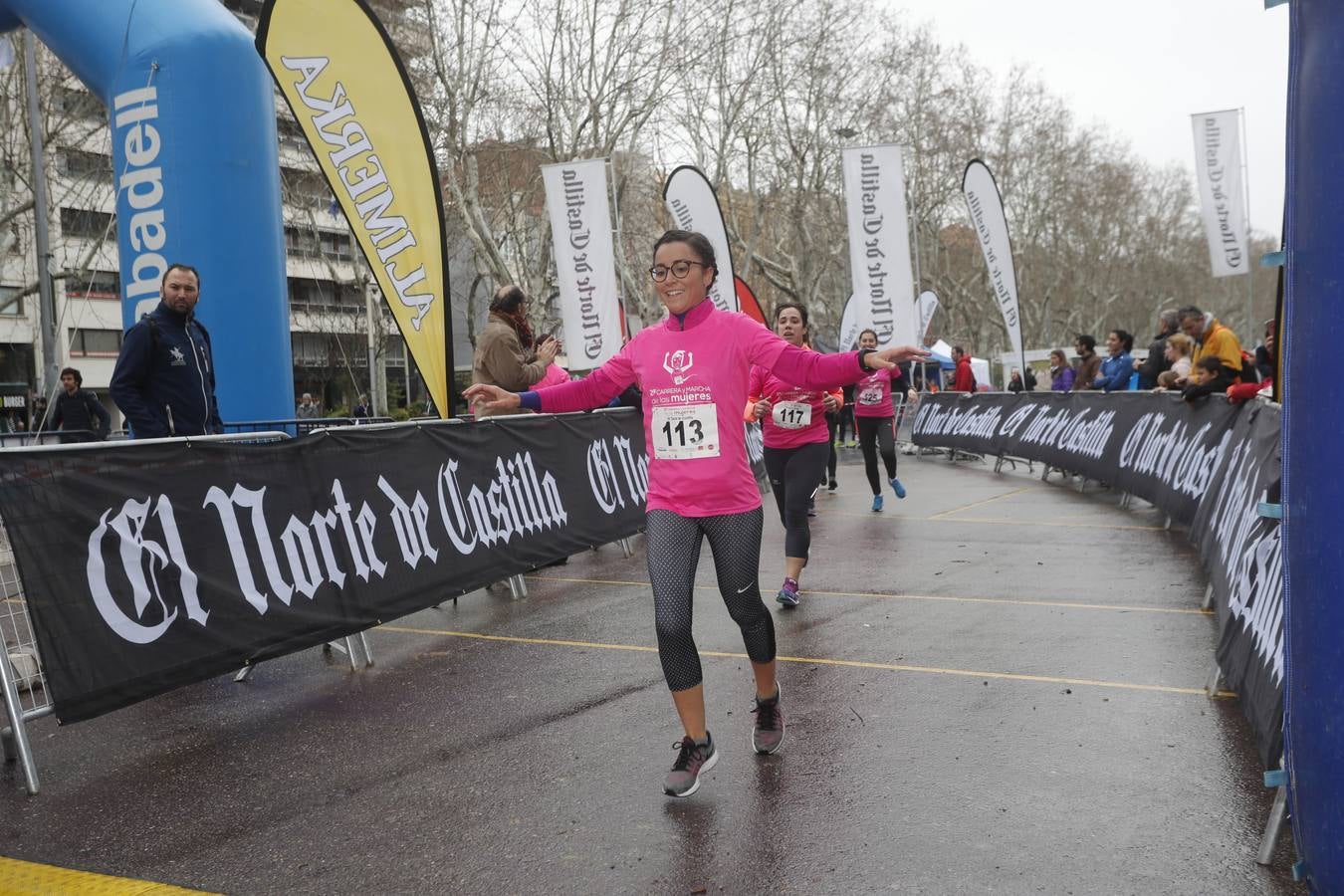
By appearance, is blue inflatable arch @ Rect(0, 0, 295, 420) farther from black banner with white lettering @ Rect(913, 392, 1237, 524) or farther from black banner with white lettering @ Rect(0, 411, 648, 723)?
black banner with white lettering @ Rect(913, 392, 1237, 524)

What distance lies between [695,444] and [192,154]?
7523mm

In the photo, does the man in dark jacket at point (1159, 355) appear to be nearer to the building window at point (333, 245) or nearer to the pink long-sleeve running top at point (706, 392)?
the pink long-sleeve running top at point (706, 392)

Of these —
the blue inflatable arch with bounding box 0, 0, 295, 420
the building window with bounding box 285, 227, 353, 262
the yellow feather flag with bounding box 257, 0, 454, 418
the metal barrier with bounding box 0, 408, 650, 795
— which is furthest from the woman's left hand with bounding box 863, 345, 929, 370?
the building window with bounding box 285, 227, 353, 262

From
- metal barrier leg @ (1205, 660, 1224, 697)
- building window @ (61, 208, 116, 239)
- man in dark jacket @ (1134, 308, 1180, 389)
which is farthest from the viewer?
building window @ (61, 208, 116, 239)

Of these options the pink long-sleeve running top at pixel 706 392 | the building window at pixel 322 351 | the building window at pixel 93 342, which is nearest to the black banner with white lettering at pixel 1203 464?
the pink long-sleeve running top at pixel 706 392

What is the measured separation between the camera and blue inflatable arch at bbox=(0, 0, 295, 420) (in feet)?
32.4

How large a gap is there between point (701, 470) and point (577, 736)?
145 centimetres

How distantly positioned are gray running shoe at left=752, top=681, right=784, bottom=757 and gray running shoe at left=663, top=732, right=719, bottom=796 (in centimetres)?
31

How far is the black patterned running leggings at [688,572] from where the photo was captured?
13.9ft

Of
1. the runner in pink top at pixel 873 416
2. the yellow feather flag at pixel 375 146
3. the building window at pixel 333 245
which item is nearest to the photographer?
the yellow feather flag at pixel 375 146

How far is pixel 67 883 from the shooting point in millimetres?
3594

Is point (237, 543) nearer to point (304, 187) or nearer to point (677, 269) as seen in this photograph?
point (677, 269)

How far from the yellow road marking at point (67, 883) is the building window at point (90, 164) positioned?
30127mm

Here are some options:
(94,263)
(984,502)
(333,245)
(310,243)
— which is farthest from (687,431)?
(310,243)
